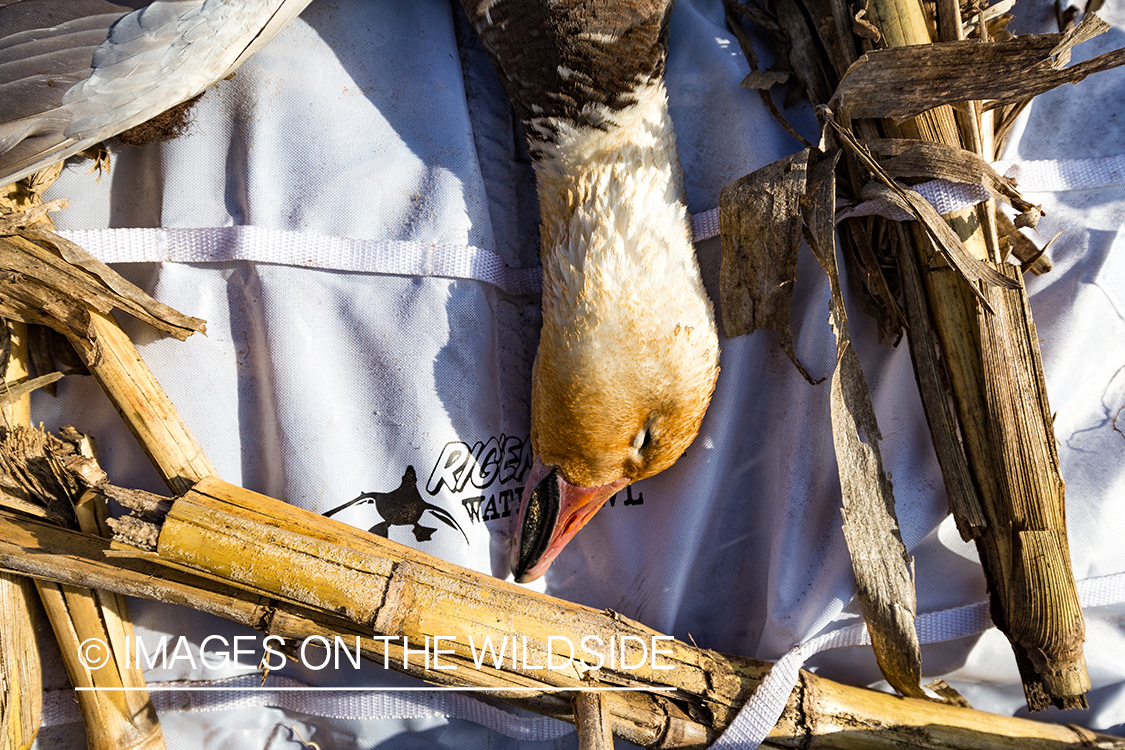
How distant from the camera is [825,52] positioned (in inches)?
55.6

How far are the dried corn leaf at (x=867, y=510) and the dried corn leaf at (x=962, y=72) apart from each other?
0.48ft

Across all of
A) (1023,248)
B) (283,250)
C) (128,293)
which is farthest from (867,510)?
(128,293)

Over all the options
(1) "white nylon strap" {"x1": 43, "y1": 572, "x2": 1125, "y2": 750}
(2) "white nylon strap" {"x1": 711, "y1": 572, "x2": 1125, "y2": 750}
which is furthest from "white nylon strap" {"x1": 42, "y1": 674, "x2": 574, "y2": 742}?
(2) "white nylon strap" {"x1": 711, "y1": 572, "x2": 1125, "y2": 750}

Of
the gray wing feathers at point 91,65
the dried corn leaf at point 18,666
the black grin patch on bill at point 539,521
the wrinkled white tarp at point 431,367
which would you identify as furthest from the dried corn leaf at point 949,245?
the dried corn leaf at point 18,666

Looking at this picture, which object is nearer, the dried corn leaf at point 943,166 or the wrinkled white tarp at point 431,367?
the dried corn leaf at point 943,166

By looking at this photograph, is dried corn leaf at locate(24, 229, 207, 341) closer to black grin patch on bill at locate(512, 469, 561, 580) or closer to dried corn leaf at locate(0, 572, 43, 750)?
dried corn leaf at locate(0, 572, 43, 750)

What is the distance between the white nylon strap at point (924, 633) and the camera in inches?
50.7

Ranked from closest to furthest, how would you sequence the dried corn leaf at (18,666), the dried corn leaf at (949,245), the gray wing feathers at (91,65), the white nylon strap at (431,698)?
the gray wing feathers at (91,65) → the dried corn leaf at (949,245) → the dried corn leaf at (18,666) → the white nylon strap at (431,698)

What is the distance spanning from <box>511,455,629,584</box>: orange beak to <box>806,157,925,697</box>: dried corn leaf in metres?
0.45

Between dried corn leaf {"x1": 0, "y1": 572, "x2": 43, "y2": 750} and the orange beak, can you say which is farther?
the orange beak

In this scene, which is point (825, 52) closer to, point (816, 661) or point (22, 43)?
point (816, 661)

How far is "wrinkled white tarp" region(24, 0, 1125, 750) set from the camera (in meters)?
1.40

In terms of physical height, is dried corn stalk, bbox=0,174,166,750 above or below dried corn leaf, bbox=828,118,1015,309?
below

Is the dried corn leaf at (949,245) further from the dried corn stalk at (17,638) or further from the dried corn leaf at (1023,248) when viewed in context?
the dried corn stalk at (17,638)
